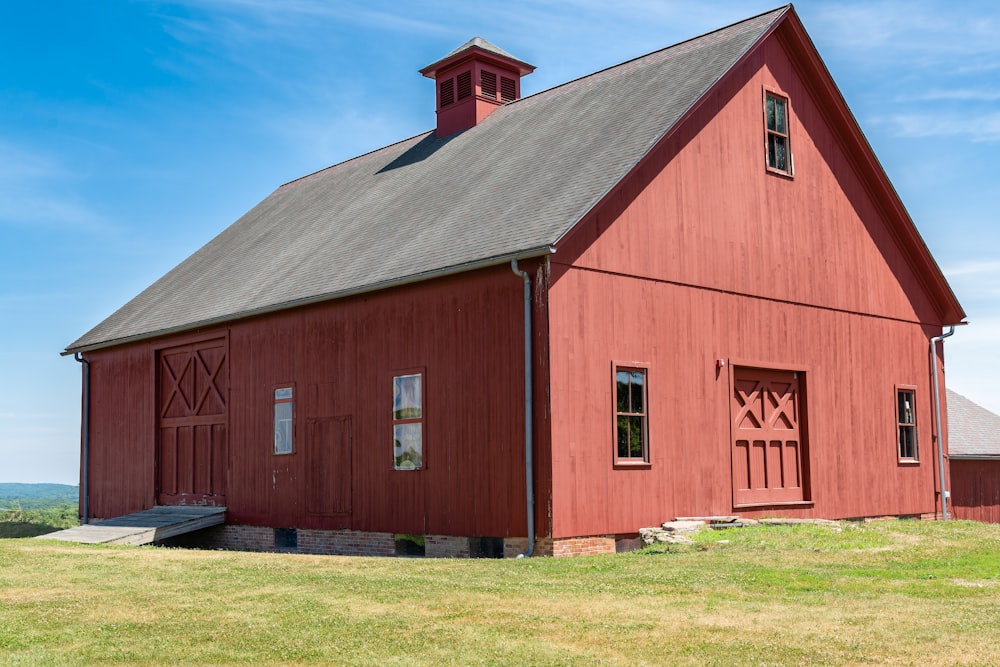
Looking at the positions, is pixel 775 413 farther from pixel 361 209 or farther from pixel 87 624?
pixel 87 624

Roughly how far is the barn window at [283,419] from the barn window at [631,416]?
→ 659 cm

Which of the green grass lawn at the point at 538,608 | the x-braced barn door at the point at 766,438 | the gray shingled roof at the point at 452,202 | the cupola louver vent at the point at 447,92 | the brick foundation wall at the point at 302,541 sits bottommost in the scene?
the brick foundation wall at the point at 302,541

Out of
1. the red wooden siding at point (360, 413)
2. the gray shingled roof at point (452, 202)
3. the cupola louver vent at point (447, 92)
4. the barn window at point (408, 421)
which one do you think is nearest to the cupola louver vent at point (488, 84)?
the cupola louver vent at point (447, 92)

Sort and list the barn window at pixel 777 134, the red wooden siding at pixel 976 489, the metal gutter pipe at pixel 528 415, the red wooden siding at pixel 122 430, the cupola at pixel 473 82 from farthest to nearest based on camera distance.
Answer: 1. the red wooden siding at pixel 976 489
2. the cupola at pixel 473 82
3. the red wooden siding at pixel 122 430
4. the barn window at pixel 777 134
5. the metal gutter pipe at pixel 528 415

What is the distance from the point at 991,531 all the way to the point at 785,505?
3.33 m

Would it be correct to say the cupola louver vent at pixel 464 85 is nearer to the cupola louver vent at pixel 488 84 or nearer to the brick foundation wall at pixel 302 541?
the cupola louver vent at pixel 488 84

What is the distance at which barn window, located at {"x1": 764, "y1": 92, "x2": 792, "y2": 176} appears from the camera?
19797 mm

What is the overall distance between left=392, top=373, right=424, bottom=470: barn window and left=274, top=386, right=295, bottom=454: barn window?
9.81ft

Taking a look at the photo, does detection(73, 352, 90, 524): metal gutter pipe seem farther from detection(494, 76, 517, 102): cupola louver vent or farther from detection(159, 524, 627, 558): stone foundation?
detection(494, 76, 517, 102): cupola louver vent

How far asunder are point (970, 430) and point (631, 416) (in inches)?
824

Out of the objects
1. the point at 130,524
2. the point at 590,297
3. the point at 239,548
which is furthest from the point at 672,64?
the point at 130,524

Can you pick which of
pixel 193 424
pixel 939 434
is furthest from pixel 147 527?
pixel 939 434

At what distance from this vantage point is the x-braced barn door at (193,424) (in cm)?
2203

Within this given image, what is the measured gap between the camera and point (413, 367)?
57.6ft
